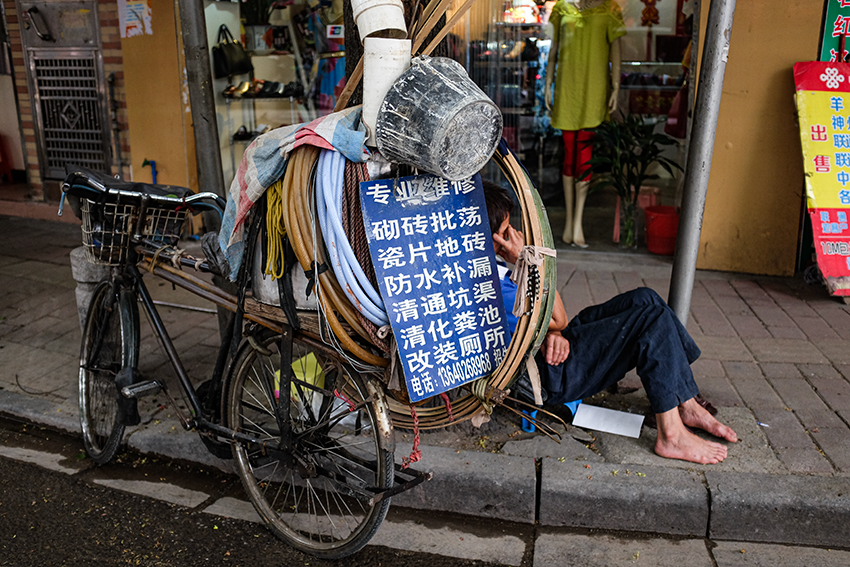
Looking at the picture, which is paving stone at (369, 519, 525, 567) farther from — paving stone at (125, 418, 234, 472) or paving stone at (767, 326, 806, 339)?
paving stone at (767, 326, 806, 339)

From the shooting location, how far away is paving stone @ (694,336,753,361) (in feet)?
13.5

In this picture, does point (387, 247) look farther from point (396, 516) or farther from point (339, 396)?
point (396, 516)

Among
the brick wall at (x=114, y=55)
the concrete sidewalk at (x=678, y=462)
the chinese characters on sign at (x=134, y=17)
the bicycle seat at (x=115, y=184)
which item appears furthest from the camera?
the brick wall at (x=114, y=55)

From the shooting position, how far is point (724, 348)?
423 centimetres

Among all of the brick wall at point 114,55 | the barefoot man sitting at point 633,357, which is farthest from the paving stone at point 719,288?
the brick wall at point 114,55

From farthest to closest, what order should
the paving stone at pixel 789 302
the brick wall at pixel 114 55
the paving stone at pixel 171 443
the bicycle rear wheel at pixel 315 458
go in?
the brick wall at pixel 114 55, the paving stone at pixel 789 302, the paving stone at pixel 171 443, the bicycle rear wheel at pixel 315 458

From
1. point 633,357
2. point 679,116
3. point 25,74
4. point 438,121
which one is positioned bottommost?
point 633,357

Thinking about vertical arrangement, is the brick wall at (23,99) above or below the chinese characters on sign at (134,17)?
below

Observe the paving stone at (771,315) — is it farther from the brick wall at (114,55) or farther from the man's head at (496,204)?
the brick wall at (114,55)

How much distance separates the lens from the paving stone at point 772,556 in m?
2.64

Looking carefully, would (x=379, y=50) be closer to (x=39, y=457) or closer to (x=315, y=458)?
(x=315, y=458)

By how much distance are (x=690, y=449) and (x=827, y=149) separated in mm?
3216

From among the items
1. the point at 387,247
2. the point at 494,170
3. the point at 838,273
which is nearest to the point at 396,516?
the point at 387,247

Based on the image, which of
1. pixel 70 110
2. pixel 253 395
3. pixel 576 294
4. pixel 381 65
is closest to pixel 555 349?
pixel 253 395
